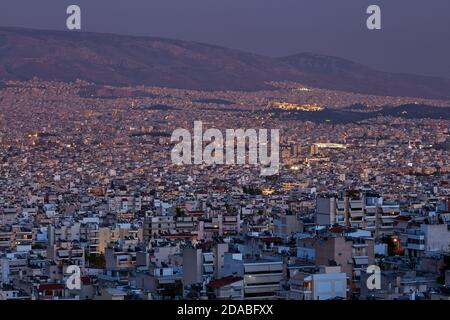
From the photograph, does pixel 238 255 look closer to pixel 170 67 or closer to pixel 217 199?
pixel 217 199

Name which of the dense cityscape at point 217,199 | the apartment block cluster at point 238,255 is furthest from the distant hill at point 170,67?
the apartment block cluster at point 238,255

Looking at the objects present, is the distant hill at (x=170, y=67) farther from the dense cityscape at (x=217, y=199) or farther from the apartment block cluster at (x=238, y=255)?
the apartment block cluster at (x=238, y=255)

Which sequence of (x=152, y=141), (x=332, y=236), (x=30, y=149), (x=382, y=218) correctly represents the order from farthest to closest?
(x=152, y=141) → (x=30, y=149) → (x=382, y=218) → (x=332, y=236)

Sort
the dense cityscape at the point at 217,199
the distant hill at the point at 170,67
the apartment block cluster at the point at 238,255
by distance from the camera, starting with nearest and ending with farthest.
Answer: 1. the apartment block cluster at the point at 238,255
2. the dense cityscape at the point at 217,199
3. the distant hill at the point at 170,67

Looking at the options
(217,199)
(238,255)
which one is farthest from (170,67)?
(238,255)

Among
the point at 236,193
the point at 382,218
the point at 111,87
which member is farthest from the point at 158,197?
the point at 111,87

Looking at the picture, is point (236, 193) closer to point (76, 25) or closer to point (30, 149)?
point (76, 25)

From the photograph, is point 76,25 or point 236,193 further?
point 236,193

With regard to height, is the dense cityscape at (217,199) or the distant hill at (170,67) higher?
the distant hill at (170,67)
